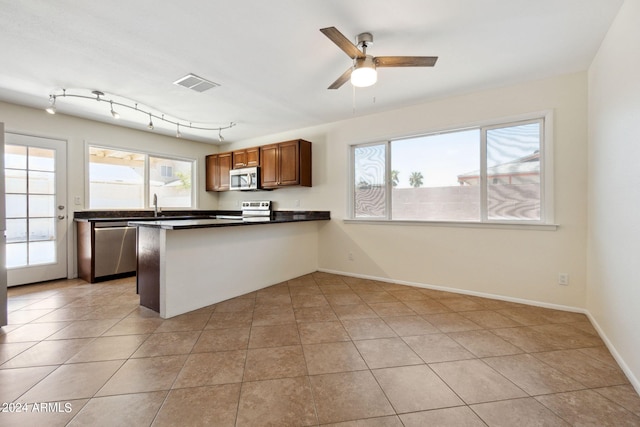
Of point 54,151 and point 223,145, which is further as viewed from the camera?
point 223,145

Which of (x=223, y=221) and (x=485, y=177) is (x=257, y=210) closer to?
(x=223, y=221)

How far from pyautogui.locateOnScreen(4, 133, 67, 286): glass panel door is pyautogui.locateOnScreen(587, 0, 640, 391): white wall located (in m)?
6.28

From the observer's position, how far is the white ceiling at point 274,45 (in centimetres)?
194

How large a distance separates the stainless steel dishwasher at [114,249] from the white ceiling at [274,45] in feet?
5.81

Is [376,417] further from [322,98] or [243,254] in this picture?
[322,98]

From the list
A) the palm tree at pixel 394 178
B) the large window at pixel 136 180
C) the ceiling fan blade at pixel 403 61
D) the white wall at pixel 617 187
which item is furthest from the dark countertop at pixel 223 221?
the white wall at pixel 617 187

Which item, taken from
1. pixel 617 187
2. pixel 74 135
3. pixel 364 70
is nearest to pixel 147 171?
pixel 74 135

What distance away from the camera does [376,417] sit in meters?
1.43

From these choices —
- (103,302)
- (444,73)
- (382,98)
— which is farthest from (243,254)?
(444,73)

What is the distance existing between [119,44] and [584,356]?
4.44 meters

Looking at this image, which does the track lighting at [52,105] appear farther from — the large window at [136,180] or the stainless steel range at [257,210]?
the stainless steel range at [257,210]

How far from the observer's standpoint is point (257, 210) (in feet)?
17.5

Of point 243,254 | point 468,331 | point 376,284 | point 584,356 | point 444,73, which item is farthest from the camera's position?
point 376,284

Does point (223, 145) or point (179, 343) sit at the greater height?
point (223, 145)
